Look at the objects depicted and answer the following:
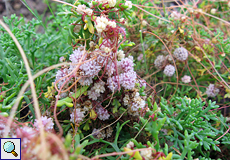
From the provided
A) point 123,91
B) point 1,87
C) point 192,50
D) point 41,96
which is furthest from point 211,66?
point 1,87

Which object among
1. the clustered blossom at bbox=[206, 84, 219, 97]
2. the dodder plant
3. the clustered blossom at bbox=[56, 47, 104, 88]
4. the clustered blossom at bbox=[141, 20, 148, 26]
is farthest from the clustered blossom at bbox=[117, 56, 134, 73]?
the clustered blossom at bbox=[206, 84, 219, 97]

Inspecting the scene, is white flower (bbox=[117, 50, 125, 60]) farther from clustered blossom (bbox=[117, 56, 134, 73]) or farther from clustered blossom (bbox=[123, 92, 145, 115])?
clustered blossom (bbox=[123, 92, 145, 115])

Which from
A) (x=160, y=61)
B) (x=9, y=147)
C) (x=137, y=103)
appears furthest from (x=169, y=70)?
(x=9, y=147)

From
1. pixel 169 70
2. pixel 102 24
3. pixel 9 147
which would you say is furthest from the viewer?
pixel 169 70

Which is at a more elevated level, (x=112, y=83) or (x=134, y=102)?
(x=112, y=83)

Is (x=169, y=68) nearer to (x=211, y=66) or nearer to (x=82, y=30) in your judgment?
(x=211, y=66)

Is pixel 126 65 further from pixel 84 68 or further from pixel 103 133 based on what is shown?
pixel 103 133

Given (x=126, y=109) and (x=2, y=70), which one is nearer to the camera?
(x=126, y=109)
